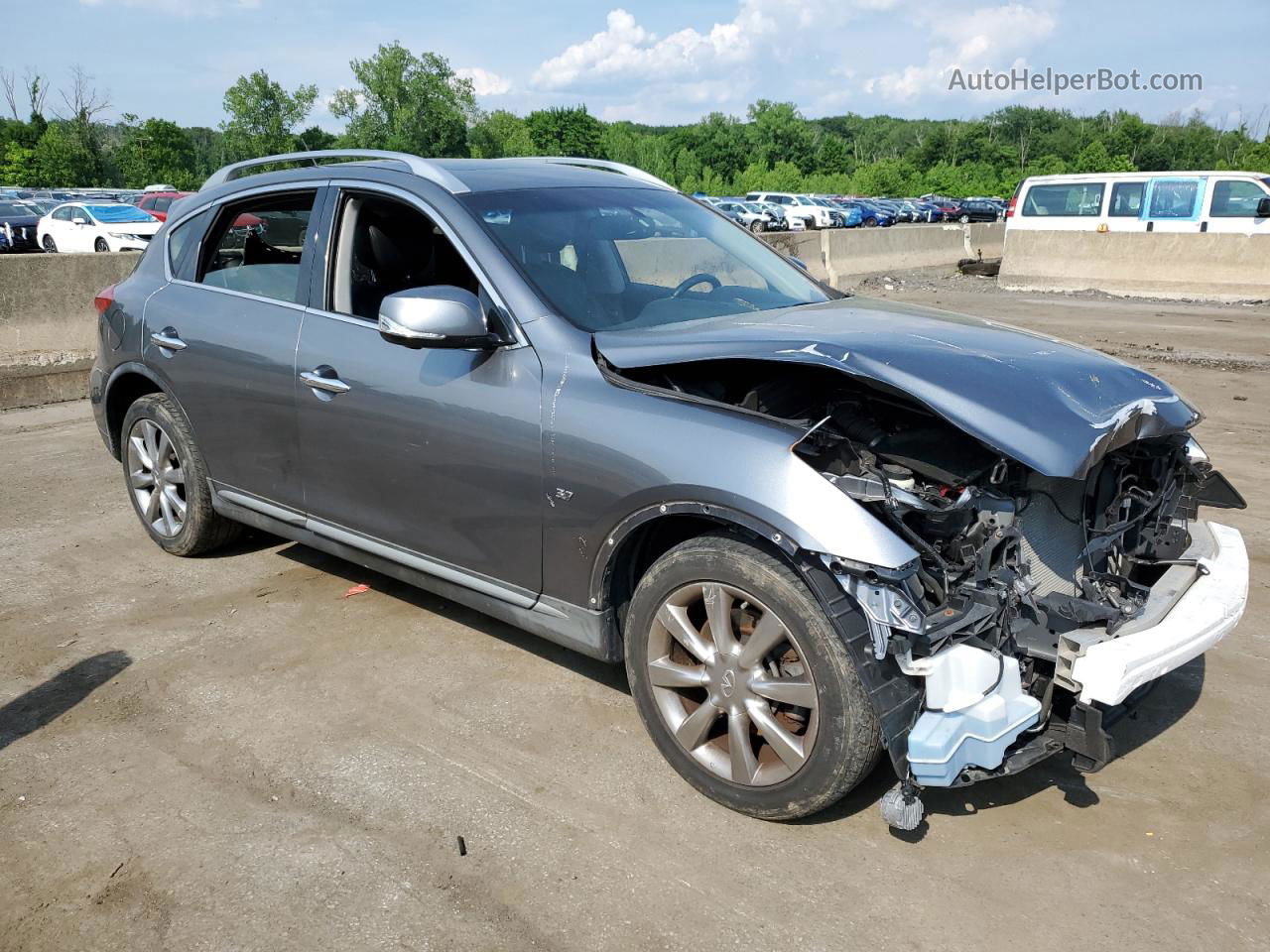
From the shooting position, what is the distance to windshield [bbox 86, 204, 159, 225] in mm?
26375

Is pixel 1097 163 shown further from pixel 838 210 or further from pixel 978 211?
pixel 838 210

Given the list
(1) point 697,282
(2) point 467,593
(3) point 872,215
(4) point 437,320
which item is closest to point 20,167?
(3) point 872,215

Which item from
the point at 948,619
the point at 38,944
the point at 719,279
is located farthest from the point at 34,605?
the point at 948,619

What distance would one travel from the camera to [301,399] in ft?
13.7

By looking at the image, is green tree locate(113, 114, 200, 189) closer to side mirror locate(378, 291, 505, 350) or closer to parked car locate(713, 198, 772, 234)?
parked car locate(713, 198, 772, 234)

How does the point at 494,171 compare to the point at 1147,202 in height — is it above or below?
above

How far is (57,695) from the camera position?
3982mm

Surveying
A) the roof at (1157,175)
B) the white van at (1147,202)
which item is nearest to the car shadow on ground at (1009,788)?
the white van at (1147,202)

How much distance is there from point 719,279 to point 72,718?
9.62ft

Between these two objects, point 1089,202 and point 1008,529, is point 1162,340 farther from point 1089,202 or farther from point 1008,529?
point 1008,529

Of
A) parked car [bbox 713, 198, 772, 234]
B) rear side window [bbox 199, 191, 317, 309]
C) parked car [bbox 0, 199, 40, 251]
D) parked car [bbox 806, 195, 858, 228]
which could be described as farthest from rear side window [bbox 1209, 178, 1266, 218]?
parked car [bbox 806, 195, 858, 228]

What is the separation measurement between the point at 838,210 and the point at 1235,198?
3403 centimetres

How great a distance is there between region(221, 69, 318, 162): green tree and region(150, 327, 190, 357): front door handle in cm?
11043

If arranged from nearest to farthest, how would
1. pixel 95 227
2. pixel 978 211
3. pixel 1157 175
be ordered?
pixel 1157 175 < pixel 95 227 < pixel 978 211
